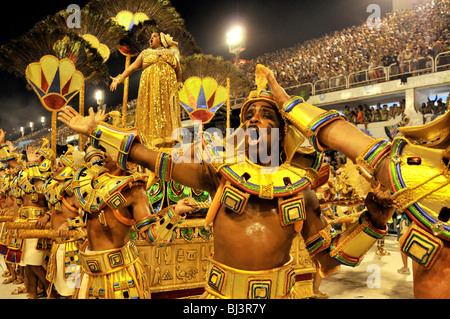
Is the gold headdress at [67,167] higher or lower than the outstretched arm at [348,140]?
higher

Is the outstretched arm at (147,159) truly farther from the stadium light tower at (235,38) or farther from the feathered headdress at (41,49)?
the stadium light tower at (235,38)

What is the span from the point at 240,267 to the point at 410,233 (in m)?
0.94

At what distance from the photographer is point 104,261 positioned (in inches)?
125

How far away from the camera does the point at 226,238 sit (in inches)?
78.9

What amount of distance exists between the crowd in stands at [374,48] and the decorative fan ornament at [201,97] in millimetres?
10194

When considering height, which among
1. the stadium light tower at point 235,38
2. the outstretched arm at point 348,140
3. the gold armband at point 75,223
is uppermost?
the stadium light tower at point 235,38

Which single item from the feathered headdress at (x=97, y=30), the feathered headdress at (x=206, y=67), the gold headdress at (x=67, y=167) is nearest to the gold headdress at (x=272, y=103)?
the gold headdress at (x=67, y=167)

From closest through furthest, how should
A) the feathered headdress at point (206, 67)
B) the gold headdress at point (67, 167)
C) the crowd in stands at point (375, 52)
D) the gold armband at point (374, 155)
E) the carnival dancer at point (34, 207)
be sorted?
the gold armband at point (374, 155) → the gold headdress at point (67, 167) → the carnival dancer at point (34, 207) → the feathered headdress at point (206, 67) → the crowd in stands at point (375, 52)

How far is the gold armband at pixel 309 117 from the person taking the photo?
1635mm

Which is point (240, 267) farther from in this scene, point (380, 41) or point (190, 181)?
point (380, 41)

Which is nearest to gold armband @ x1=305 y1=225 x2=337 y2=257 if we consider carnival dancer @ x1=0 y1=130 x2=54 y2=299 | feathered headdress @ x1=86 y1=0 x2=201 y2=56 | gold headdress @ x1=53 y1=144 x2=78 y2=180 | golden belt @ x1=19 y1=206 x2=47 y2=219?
gold headdress @ x1=53 y1=144 x2=78 y2=180

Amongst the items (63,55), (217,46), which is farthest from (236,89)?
(217,46)

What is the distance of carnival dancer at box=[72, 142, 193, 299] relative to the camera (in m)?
3.17

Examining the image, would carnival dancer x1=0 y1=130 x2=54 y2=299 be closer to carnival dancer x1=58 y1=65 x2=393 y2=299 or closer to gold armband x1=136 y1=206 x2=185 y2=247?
gold armband x1=136 y1=206 x2=185 y2=247
